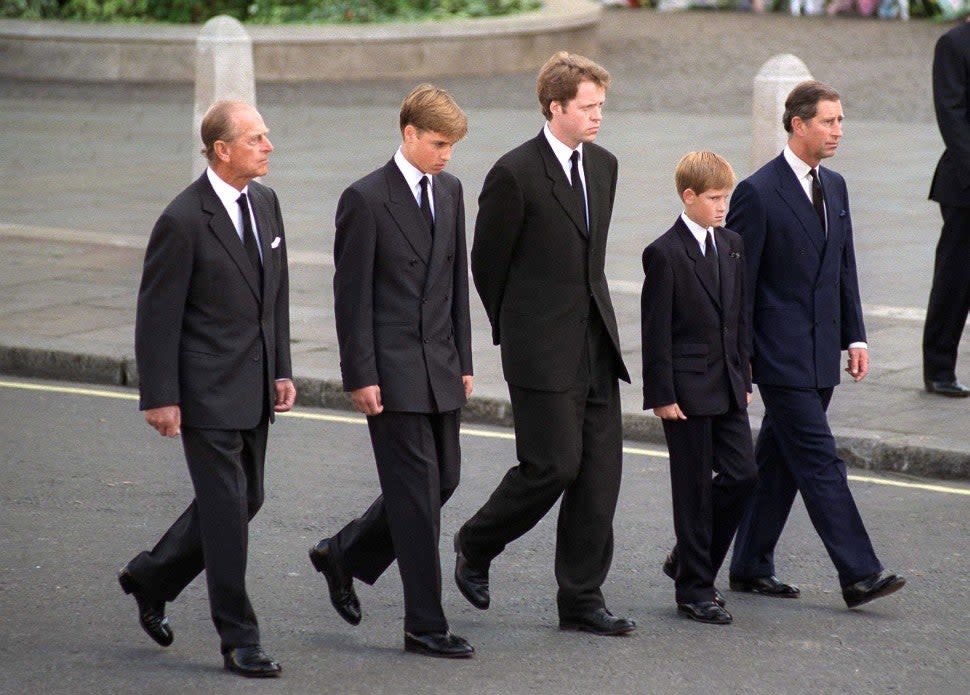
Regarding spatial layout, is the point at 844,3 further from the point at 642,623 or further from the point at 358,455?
the point at 642,623

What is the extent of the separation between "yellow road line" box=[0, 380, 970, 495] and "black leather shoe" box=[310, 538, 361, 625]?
9.09 ft

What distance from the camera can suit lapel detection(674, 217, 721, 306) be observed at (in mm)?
6043

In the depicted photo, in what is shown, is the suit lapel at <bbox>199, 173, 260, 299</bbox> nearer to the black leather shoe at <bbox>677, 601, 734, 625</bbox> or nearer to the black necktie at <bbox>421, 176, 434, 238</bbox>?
the black necktie at <bbox>421, 176, 434, 238</bbox>

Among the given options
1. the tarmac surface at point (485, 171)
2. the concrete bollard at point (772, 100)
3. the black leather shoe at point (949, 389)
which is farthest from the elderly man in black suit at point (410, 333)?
the concrete bollard at point (772, 100)

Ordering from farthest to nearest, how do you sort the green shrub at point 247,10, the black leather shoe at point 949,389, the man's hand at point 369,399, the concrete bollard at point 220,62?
1. the green shrub at point 247,10
2. the concrete bollard at point 220,62
3. the black leather shoe at point 949,389
4. the man's hand at point 369,399

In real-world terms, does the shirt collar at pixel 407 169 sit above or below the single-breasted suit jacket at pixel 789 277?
above

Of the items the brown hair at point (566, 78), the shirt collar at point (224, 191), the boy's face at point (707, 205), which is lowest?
the boy's face at point (707, 205)

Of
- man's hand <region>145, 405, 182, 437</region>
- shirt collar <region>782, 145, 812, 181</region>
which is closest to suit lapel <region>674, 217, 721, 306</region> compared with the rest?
shirt collar <region>782, 145, 812, 181</region>

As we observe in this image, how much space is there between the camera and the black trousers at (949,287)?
916cm

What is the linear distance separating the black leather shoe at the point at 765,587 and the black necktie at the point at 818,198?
1.22m

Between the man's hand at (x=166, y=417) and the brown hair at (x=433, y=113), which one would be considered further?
the brown hair at (x=433, y=113)

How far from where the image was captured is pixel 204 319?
5500 mm

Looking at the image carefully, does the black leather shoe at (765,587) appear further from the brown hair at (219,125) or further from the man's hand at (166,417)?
the brown hair at (219,125)

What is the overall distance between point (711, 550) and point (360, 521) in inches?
45.8
